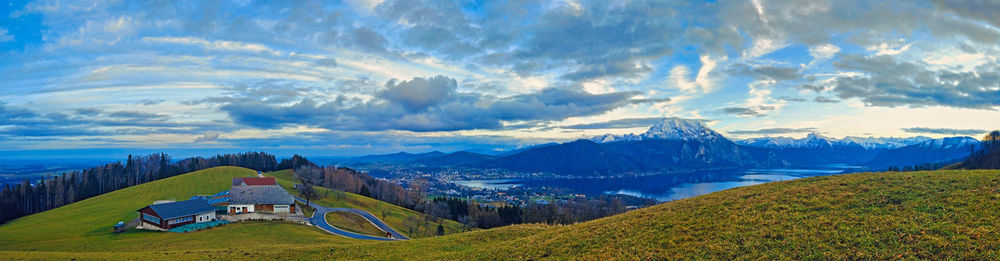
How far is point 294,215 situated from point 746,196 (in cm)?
6676

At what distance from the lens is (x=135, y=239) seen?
47812 millimetres

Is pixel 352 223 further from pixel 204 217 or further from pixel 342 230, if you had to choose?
pixel 204 217

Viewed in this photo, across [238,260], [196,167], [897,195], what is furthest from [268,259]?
[196,167]

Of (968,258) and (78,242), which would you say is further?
(78,242)

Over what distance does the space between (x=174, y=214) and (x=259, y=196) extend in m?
14.4

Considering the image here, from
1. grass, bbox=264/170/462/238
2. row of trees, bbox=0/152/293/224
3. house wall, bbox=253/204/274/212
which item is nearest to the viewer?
house wall, bbox=253/204/274/212

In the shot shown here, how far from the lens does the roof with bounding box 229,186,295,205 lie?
226 feet

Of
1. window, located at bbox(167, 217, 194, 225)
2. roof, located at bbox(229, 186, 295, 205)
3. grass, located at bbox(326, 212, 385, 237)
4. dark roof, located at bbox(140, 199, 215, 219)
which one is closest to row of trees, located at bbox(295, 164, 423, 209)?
grass, located at bbox(326, 212, 385, 237)

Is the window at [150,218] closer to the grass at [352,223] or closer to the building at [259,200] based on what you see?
the building at [259,200]

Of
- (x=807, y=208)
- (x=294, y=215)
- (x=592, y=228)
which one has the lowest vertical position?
(x=294, y=215)

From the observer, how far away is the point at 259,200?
6931 cm

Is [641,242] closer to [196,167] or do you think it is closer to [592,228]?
[592,228]

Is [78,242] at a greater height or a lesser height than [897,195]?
lesser

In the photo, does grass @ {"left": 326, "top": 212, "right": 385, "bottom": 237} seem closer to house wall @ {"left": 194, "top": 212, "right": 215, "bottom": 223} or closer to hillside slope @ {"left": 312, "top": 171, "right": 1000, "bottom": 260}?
house wall @ {"left": 194, "top": 212, "right": 215, "bottom": 223}
